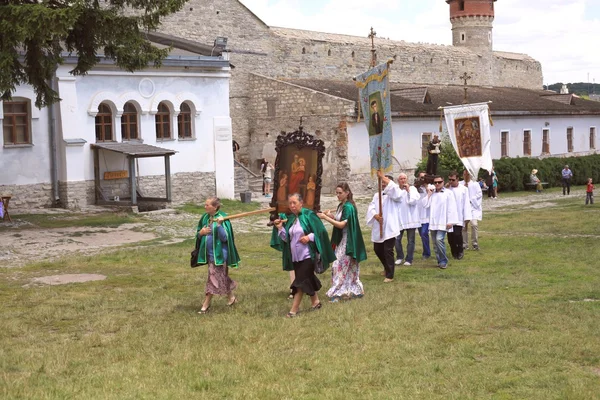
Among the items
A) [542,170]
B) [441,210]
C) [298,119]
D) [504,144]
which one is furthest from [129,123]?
[504,144]

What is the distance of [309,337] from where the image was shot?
940 cm

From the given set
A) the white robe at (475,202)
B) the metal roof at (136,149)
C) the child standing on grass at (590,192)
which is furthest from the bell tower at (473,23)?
the white robe at (475,202)

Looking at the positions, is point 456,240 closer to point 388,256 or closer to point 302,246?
point 388,256

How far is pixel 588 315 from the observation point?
997cm

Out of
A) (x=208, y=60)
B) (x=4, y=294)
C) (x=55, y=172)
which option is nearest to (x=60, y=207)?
(x=55, y=172)

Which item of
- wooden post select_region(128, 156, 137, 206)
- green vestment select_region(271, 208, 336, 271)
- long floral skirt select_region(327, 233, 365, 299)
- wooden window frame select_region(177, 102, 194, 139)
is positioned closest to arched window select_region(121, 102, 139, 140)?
wooden window frame select_region(177, 102, 194, 139)

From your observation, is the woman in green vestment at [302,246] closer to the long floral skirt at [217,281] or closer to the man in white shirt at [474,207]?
the long floral skirt at [217,281]

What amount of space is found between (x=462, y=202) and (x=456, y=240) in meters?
0.66

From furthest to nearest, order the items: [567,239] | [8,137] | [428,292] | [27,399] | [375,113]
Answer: [8,137]
[567,239]
[375,113]
[428,292]
[27,399]

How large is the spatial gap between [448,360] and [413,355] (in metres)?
0.39

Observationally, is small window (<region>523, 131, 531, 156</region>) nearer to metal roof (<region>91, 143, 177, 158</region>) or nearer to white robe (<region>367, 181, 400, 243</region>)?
metal roof (<region>91, 143, 177, 158</region>)

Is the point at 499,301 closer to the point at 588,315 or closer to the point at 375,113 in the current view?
the point at 588,315

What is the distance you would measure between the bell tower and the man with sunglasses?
40.9 metres

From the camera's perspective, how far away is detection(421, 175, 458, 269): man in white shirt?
14.6 metres
